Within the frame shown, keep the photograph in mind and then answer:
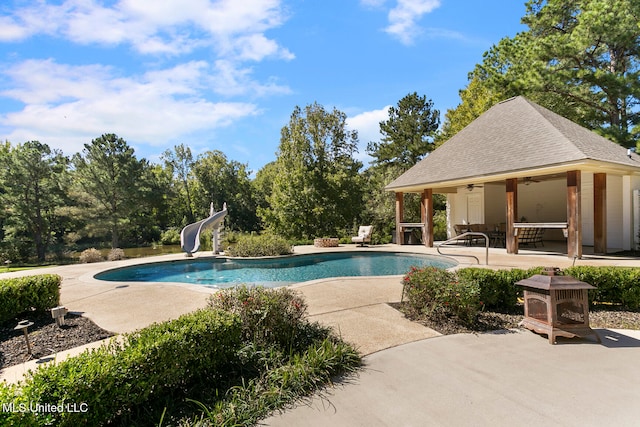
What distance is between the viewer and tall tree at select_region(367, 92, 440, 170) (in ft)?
88.3

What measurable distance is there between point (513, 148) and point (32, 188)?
30092 mm

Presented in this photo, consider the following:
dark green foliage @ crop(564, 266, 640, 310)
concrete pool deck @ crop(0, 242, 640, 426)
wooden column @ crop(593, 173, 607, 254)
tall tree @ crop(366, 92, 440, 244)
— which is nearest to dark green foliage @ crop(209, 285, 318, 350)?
concrete pool deck @ crop(0, 242, 640, 426)

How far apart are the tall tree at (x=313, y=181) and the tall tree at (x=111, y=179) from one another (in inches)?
485

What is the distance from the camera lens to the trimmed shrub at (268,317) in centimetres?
387

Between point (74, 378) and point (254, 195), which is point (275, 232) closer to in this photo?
point (254, 195)

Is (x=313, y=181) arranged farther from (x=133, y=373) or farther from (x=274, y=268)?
(x=133, y=373)

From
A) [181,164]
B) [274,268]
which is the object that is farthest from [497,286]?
A: [181,164]

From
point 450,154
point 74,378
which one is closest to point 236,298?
point 74,378

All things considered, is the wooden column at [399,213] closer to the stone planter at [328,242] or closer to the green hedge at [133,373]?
the stone planter at [328,242]

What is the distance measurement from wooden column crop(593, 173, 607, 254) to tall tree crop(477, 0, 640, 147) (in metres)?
5.60

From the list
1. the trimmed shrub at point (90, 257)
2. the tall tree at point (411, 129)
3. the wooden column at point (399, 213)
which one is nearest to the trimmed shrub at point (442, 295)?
the wooden column at point (399, 213)

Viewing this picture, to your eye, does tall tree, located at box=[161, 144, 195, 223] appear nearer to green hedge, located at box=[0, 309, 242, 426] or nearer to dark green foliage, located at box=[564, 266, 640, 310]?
green hedge, located at box=[0, 309, 242, 426]

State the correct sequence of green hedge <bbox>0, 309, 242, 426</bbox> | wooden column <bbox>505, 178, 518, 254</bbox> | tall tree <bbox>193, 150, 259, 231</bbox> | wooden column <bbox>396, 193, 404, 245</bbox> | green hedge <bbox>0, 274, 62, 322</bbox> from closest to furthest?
green hedge <bbox>0, 309, 242, 426</bbox> → green hedge <bbox>0, 274, 62, 322</bbox> → wooden column <bbox>505, 178, 518, 254</bbox> → wooden column <bbox>396, 193, 404, 245</bbox> → tall tree <bbox>193, 150, 259, 231</bbox>

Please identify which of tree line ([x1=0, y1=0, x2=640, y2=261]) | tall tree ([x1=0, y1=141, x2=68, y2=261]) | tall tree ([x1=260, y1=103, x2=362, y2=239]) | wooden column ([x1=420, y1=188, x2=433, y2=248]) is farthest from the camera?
tall tree ([x1=0, y1=141, x2=68, y2=261])
